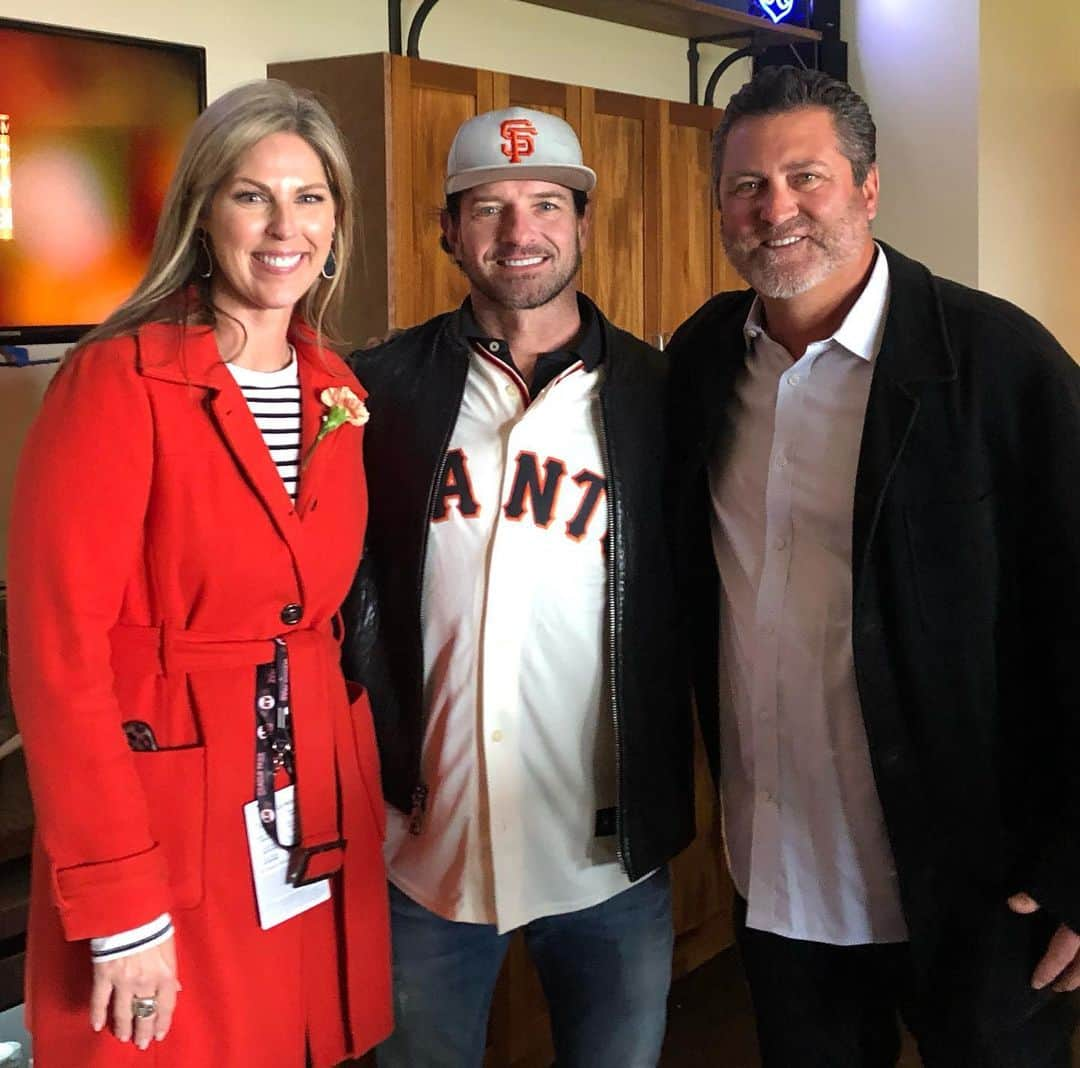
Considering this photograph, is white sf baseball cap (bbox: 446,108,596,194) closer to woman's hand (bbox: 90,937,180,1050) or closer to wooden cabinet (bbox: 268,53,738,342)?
wooden cabinet (bbox: 268,53,738,342)

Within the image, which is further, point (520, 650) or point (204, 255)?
point (520, 650)

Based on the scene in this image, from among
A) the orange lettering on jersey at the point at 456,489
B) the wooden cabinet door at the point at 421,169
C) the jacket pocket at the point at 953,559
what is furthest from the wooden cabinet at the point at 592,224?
the jacket pocket at the point at 953,559

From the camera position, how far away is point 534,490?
1613mm

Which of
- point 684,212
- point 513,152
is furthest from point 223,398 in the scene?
point 684,212

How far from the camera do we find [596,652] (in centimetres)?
164

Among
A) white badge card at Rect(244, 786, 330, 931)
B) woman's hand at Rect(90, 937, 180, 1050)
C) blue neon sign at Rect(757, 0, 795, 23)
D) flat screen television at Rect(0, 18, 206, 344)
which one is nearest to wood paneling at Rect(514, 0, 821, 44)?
blue neon sign at Rect(757, 0, 795, 23)

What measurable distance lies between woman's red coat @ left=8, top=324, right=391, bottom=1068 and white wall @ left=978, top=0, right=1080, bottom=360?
8.49 feet

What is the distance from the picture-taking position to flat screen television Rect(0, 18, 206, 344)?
1.94 meters

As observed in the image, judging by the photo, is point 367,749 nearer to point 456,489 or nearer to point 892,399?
point 456,489

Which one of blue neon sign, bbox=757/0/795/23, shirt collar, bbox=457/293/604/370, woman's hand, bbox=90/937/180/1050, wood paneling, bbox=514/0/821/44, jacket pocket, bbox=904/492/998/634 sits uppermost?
blue neon sign, bbox=757/0/795/23

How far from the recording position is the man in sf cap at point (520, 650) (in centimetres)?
162

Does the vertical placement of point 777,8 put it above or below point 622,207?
above

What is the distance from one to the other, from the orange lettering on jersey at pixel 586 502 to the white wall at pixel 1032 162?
220cm

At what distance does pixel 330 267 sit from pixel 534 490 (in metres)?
0.38
